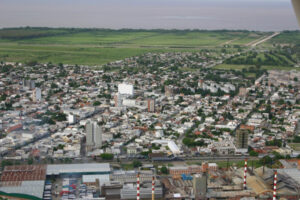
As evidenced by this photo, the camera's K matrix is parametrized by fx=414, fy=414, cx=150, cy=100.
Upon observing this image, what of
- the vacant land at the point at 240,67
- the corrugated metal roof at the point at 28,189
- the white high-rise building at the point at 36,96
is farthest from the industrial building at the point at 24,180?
the vacant land at the point at 240,67

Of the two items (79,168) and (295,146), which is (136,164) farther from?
(295,146)

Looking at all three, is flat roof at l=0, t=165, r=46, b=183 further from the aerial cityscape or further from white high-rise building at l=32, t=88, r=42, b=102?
white high-rise building at l=32, t=88, r=42, b=102

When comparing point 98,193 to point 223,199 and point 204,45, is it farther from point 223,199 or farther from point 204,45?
point 204,45

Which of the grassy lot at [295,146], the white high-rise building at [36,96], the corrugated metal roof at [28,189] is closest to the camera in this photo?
the corrugated metal roof at [28,189]

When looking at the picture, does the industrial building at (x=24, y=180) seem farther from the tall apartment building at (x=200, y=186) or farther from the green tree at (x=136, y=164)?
the tall apartment building at (x=200, y=186)

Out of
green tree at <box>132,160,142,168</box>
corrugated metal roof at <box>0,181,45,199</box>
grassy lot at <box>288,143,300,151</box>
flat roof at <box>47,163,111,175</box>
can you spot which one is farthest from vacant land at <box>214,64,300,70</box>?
corrugated metal roof at <box>0,181,45,199</box>

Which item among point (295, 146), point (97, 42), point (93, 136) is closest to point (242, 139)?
point (295, 146)
